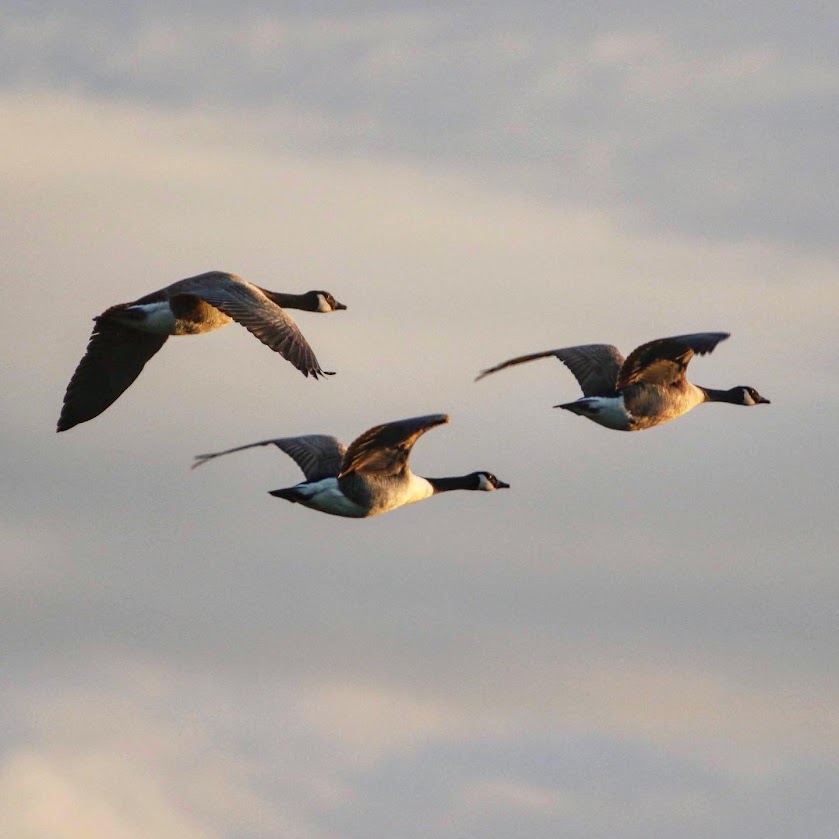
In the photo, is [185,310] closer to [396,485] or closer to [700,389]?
[396,485]

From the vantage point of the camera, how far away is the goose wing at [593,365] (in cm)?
3334

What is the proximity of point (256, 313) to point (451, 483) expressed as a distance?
444 cm

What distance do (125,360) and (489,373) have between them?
5.20 m

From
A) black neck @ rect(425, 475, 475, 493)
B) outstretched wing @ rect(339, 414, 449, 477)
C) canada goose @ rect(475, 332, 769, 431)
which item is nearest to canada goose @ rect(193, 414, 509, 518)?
outstretched wing @ rect(339, 414, 449, 477)

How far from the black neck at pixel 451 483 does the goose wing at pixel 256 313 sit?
333 cm

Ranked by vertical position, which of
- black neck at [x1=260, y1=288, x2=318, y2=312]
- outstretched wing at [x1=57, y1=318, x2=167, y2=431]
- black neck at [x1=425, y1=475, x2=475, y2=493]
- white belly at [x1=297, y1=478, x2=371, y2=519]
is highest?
black neck at [x1=260, y1=288, x2=318, y2=312]

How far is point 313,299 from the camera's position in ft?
115

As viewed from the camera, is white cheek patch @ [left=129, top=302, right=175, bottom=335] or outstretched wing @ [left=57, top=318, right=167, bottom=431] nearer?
white cheek patch @ [left=129, top=302, right=175, bottom=335]

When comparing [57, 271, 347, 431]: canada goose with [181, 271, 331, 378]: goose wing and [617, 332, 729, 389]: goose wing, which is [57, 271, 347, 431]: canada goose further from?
[617, 332, 729, 389]: goose wing

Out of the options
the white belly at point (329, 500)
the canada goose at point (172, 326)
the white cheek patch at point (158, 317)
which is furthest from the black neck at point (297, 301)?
the white belly at point (329, 500)

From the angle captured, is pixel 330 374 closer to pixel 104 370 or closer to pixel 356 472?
pixel 356 472

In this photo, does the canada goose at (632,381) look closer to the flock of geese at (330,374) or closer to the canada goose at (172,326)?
the flock of geese at (330,374)

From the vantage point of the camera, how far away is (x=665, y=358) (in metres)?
32.2

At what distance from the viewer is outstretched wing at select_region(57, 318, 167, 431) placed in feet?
108
